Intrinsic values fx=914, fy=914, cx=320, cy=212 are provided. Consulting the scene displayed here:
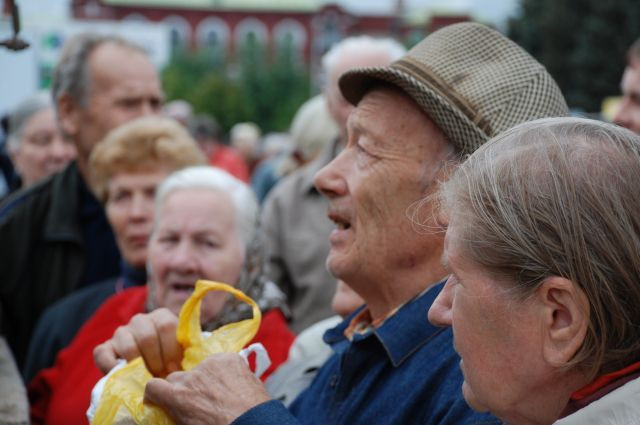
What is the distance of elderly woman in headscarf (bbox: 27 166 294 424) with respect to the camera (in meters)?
3.11

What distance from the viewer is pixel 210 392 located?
207 cm

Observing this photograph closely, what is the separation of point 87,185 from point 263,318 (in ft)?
5.12

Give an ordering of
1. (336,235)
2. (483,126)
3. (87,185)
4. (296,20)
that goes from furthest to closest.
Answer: (296,20), (87,185), (336,235), (483,126)

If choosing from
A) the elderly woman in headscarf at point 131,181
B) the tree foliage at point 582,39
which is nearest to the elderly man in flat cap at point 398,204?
the elderly woman in headscarf at point 131,181

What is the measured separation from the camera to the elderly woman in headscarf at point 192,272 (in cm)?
311

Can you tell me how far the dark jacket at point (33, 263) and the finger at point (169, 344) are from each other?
74.1 inches

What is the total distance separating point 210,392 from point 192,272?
1107mm

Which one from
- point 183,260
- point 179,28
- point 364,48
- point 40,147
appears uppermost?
point 364,48

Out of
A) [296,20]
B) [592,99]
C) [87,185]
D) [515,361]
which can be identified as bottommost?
[296,20]

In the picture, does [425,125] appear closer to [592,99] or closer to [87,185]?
[87,185]

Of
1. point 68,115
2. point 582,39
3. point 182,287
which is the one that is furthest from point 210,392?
point 582,39

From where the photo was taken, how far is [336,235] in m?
2.54

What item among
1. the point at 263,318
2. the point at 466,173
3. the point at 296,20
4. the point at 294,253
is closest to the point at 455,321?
the point at 466,173

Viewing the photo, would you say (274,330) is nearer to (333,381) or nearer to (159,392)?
(333,381)
